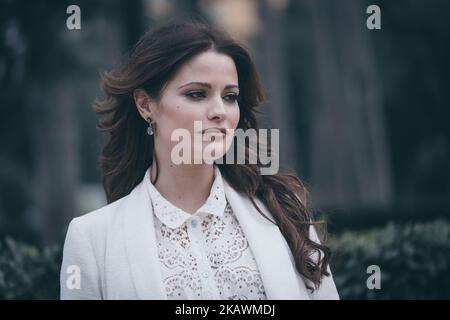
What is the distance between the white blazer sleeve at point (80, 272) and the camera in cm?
322

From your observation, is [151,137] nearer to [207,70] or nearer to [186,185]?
[186,185]

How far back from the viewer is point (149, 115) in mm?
3607

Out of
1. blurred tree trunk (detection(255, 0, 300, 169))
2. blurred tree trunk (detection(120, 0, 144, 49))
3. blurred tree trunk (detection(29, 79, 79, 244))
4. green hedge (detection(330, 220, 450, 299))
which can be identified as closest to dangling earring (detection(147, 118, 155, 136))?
green hedge (detection(330, 220, 450, 299))

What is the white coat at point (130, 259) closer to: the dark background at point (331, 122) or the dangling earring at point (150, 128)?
the dangling earring at point (150, 128)

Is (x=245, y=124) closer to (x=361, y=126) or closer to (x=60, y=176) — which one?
(x=60, y=176)

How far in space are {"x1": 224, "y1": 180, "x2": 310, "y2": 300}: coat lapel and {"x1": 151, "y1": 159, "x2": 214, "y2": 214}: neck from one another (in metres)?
0.13

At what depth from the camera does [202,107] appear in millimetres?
3285

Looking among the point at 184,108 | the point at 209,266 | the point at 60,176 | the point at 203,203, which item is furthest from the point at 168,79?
the point at 60,176

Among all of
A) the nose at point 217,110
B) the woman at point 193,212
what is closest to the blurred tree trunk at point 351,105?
the woman at point 193,212

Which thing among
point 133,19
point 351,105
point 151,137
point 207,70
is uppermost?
point 133,19

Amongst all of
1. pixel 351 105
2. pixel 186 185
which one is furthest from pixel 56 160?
pixel 186 185

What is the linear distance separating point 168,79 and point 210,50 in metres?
0.24

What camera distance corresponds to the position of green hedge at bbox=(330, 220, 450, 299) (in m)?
4.52

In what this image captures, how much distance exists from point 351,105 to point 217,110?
13.1m
